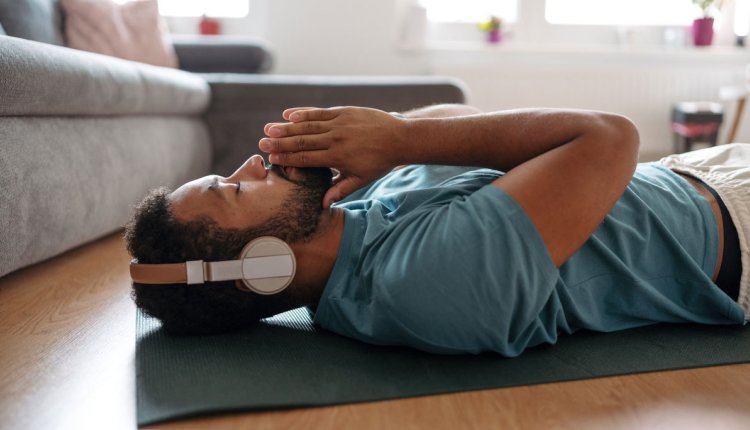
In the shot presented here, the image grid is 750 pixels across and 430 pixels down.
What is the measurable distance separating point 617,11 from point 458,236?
4719mm

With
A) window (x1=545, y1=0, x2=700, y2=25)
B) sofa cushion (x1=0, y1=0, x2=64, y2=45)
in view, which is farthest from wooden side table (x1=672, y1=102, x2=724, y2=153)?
sofa cushion (x1=0, y1=0, x2=64, y2=45)

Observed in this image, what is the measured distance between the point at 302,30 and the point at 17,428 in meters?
4.00

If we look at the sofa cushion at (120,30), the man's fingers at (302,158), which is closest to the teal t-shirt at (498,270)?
the man's fingers at (302,158)

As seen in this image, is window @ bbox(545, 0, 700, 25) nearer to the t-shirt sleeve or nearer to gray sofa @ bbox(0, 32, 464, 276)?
gray sofa @ bbox(0, 32, 464, 276)

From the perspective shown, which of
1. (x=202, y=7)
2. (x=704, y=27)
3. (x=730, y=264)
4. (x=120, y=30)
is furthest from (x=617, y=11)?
(x=730, y=264)

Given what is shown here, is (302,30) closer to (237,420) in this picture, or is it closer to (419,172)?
(419,172)

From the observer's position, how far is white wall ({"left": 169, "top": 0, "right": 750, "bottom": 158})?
179 inches

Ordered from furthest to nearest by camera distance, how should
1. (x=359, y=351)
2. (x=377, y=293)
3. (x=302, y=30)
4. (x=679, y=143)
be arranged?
(x=679, y=143), (x=302, y=30), (x=359, y=351), (x=377, y=293)

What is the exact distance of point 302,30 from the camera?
14.9 ft

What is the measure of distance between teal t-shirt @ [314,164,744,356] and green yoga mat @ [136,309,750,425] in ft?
0.10

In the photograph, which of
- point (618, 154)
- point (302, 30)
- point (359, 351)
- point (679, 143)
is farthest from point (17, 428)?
point (679, 143)

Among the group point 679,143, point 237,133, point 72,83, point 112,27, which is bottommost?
point 679,143

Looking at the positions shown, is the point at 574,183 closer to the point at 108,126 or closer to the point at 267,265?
the point at 267,265

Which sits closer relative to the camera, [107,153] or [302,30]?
[107,153]
